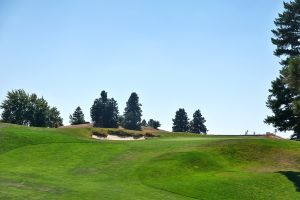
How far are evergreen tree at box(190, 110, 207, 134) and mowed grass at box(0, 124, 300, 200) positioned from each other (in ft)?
314

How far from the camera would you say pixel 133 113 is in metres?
112

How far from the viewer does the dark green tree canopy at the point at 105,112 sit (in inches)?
4213

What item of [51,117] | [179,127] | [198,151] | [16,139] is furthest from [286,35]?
[179,127]

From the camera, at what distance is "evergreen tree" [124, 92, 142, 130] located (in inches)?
4123

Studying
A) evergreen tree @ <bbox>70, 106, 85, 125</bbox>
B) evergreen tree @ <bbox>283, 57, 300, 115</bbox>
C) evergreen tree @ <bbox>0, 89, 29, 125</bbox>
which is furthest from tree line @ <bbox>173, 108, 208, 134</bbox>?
evergreen tree @ <bbox>283, 57, 300, 115</bbox>

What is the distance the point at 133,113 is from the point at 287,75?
251 feet

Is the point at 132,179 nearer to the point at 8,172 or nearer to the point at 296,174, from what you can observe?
the point at 8,172

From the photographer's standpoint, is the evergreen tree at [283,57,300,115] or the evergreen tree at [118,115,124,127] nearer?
the evergreen tree at [283,57,300,115]

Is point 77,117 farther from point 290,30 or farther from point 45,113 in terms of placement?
point 290,30

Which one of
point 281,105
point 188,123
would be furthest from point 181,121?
point 281,105

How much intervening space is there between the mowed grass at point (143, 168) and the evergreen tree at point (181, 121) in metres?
93.2

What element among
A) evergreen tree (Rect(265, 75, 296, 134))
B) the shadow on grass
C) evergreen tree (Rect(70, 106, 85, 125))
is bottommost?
the shadow on grass

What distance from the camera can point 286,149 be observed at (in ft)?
143

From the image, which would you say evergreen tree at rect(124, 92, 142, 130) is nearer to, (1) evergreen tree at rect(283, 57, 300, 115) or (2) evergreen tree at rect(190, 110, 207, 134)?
(2) evergreen tree at rect(190, 110, 207, 134)
